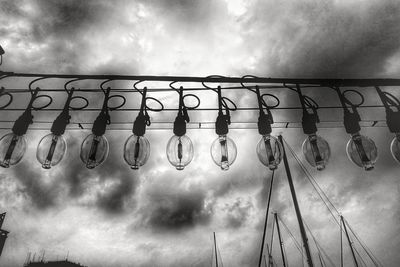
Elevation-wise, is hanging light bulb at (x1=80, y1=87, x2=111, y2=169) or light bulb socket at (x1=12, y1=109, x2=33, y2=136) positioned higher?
light bulb socket at (x1=12, y1=109, x2=33, y2=136)

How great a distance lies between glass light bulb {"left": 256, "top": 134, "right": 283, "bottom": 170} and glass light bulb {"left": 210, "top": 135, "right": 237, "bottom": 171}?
1.13ft

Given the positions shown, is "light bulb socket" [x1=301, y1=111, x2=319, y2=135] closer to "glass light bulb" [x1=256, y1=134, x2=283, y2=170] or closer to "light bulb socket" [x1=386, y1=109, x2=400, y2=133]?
"glass light bulb" [x1=256, y1=134, x2=283, y2=170]

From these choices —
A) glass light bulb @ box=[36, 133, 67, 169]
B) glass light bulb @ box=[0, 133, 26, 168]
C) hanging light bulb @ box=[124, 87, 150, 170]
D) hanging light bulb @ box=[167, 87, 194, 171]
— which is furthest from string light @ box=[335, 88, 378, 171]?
glass light bulb @ box=[0, 133, 26, 168]

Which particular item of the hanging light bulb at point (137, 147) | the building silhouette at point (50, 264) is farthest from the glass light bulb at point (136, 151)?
the building silhouette at point (50, 264)

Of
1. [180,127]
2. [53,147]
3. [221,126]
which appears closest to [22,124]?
[53,147]

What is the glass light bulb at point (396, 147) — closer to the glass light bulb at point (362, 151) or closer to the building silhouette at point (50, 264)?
the glass light bulb at point (362, 151)

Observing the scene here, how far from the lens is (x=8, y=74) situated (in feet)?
11.9

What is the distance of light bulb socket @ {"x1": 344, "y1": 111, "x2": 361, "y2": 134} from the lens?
10.9 feet

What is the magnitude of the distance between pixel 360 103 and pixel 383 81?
0.51 meters

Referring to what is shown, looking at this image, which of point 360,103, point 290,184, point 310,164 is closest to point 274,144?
point 310,164

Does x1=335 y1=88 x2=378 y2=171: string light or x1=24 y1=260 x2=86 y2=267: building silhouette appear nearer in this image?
x1=335 y1=88 x2=378 y2=171: string light

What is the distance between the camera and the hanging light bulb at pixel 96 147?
3006mm

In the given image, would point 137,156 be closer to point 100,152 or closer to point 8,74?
point 100,152

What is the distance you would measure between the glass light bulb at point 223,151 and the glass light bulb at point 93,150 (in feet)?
4.66
